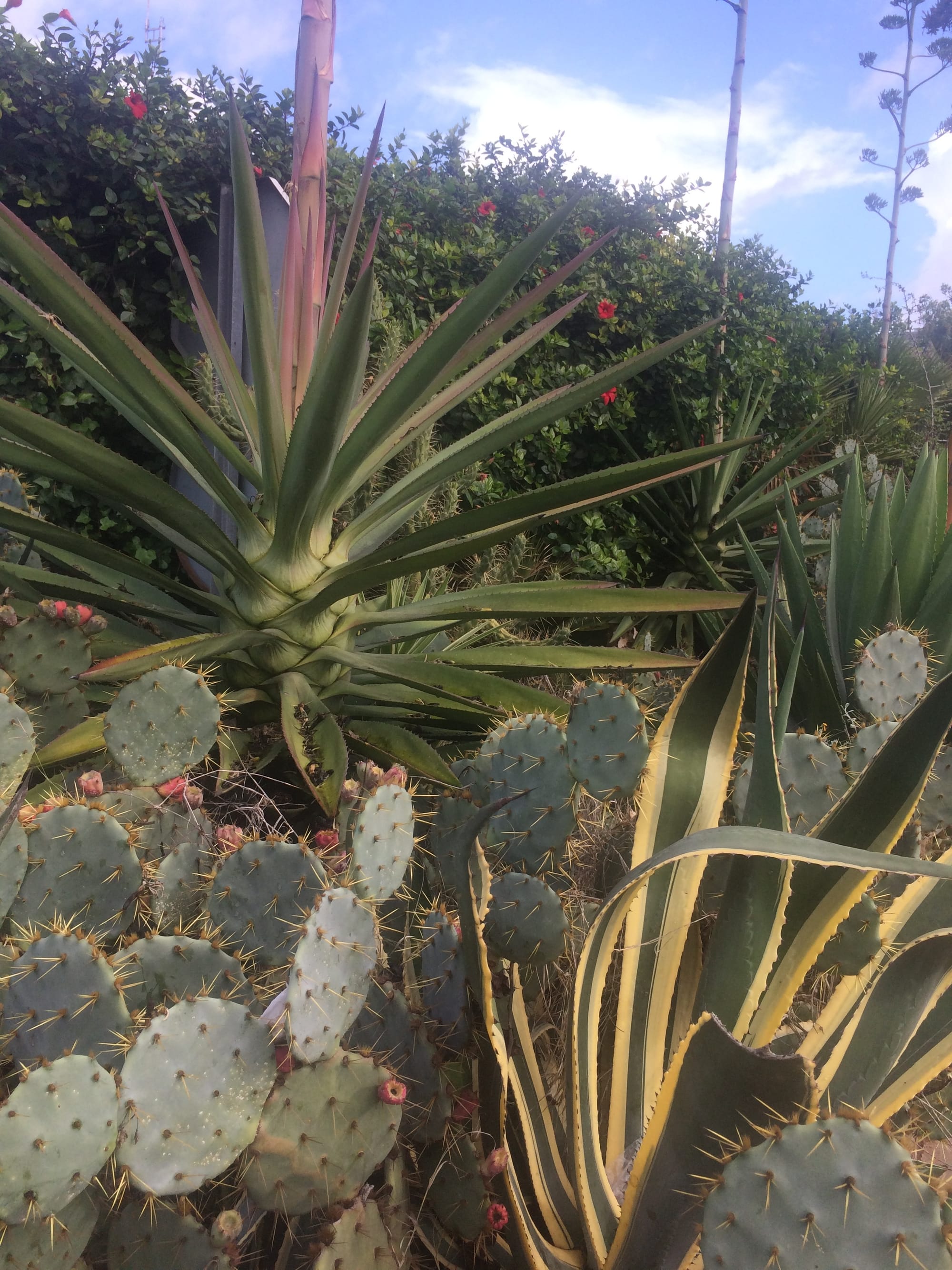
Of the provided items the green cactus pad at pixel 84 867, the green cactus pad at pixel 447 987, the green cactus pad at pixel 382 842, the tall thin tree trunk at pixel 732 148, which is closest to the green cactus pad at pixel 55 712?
the green cactus pad at pixel 84 867

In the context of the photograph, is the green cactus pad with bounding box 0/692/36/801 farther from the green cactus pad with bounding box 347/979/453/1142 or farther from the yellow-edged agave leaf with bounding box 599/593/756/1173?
the yellow-edged agave leaf with bounding box 599/593/756/1173

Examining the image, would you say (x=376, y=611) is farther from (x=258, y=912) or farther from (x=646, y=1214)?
(x=646, y=1214)

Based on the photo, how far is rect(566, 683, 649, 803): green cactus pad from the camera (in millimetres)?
1273

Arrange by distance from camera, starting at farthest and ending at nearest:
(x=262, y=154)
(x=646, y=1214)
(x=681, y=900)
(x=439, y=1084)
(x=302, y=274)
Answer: (x=262, y=154)
(x=302, y=274)
(x=681, y=900)
(x=439, y=1084)
(x=646, y=1214)

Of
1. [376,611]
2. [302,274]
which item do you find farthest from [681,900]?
[302,274]

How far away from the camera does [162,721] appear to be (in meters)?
1.40

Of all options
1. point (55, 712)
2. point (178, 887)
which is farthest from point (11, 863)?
point (55, 712)

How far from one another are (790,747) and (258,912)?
0.93m

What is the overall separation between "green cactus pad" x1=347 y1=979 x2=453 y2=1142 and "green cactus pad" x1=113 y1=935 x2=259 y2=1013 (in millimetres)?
180

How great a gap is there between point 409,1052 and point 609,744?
53 cm

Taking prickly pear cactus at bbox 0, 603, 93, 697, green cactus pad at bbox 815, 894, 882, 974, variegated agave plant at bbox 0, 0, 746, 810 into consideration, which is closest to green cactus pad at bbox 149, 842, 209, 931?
variegated agave plant at bbox 0, 0, 746, 810

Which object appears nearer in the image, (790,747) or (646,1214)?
(646,1214)

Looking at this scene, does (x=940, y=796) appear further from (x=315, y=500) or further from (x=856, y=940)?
(x=315, y=500)

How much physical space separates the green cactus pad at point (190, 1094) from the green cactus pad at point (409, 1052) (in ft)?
0.61
